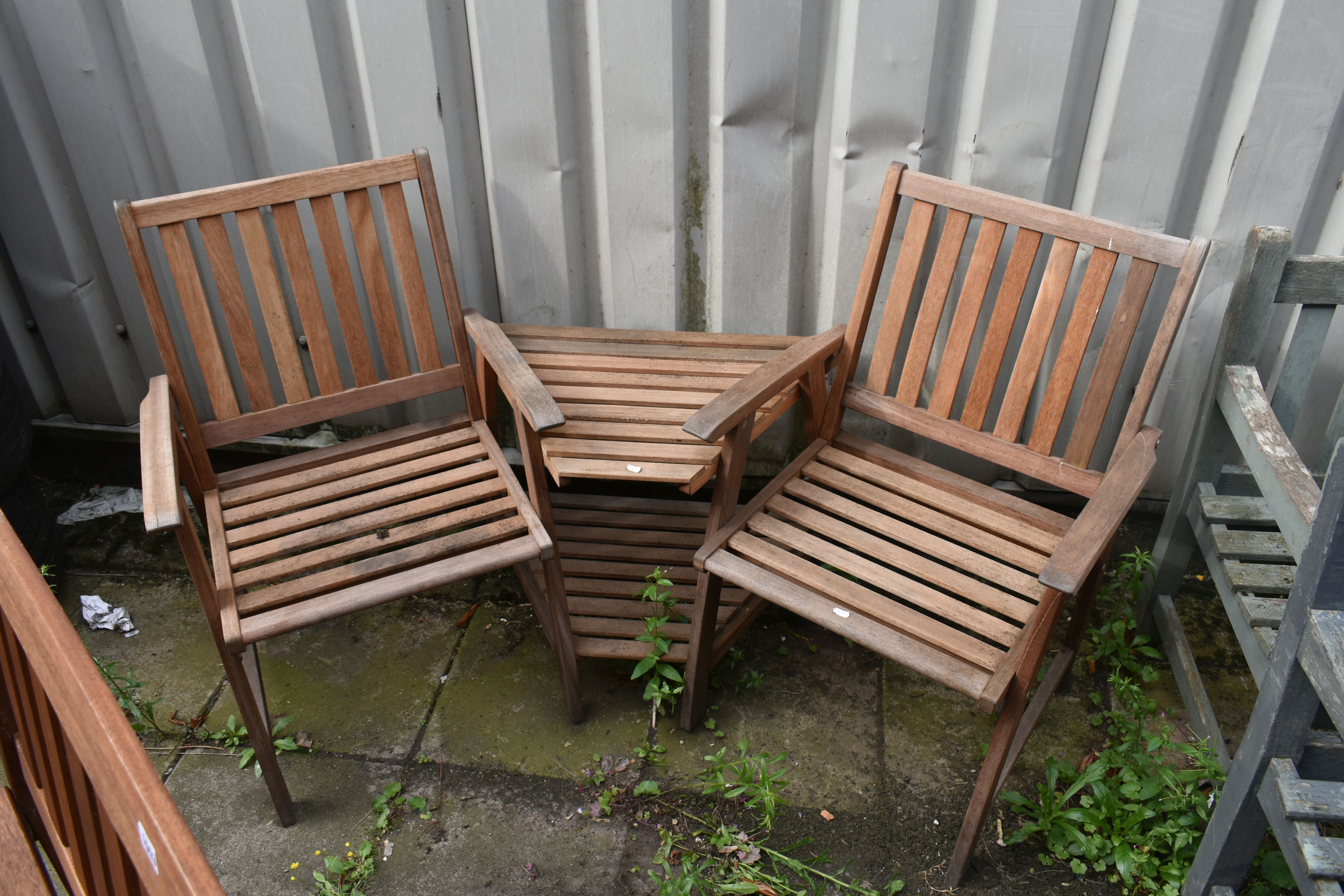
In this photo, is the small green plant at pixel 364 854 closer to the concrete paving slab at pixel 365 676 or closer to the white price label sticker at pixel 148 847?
the concrete paving slab at pixel 365 676

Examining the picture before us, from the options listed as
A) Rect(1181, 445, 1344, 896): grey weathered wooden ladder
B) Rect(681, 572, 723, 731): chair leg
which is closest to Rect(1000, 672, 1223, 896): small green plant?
Rect(1181, 445, 1344, 896): grey weathered wooden ladder

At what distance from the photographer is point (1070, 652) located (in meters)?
2.58

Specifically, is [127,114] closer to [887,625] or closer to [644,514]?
[644,514]

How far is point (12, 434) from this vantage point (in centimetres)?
290

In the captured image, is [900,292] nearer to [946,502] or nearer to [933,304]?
[933,304]

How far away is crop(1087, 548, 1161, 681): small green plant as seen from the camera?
105 inches

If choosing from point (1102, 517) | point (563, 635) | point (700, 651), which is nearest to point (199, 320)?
point (563, 635)

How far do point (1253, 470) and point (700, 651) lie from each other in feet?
4.53

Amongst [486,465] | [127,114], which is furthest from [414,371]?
[127,114]

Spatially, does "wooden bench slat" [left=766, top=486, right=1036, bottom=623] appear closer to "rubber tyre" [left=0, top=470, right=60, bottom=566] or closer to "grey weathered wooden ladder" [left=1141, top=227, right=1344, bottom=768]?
"grey weathered wooden ladder" [left=1141, top=227, right=1344, bottom=768]

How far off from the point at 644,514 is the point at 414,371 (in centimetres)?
93

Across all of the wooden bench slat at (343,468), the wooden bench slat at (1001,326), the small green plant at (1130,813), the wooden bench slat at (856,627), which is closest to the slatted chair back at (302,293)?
the wooden bench slat at (343,468)

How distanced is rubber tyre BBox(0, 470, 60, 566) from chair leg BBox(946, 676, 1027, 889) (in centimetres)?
288

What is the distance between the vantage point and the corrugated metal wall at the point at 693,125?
2.34m
